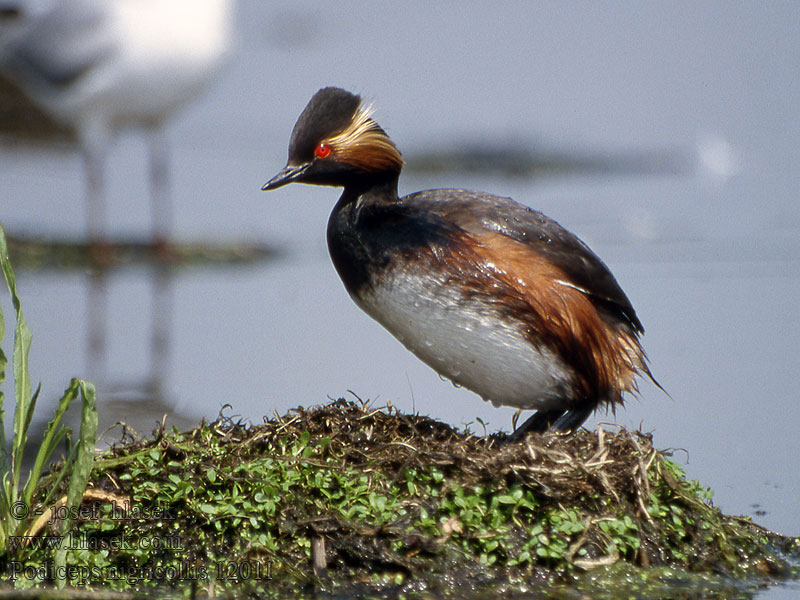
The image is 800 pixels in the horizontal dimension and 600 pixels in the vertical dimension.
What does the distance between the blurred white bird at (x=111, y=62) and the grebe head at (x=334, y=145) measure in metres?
4.92

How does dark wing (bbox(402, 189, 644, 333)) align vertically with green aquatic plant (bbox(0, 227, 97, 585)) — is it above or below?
above

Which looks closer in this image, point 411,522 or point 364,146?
point 411,522

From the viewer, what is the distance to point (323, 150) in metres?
5.13

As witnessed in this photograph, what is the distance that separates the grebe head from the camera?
5082 millimetres

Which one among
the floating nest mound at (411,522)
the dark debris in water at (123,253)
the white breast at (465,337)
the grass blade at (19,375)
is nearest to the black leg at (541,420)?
the white breast at (465,337)

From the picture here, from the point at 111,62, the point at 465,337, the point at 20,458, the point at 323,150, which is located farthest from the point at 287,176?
the point at 111,62

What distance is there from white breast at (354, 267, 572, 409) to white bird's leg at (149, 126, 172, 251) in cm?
578

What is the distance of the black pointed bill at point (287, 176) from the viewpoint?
5031 millimetres

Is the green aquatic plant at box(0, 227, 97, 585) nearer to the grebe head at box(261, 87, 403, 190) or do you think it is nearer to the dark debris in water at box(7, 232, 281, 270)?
the grebe head at box(261, 87, 403, 190)

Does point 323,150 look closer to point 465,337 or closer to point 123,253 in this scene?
point 465,337

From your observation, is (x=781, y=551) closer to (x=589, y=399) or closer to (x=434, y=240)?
(x=589, y=399)

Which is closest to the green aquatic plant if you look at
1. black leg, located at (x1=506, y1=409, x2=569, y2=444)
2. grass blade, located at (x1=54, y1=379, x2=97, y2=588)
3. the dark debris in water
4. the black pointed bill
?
grass blade, located at (x1=54, y1=379, x2=97, y2=588)

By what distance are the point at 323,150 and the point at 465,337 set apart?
1.13 metres

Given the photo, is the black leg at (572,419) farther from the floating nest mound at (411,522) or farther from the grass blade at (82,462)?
the grass blade at (82,462)
